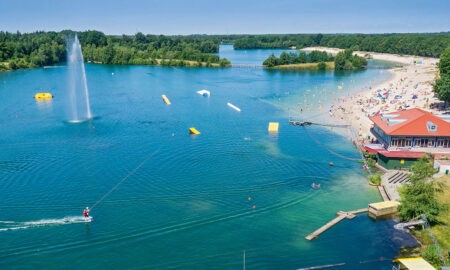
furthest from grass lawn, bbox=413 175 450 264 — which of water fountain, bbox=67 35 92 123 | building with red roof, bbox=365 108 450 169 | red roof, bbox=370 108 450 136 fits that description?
water fountain, bbox=67 35 92 123

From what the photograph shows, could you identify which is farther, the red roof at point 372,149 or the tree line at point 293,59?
the tree line at point 293,59

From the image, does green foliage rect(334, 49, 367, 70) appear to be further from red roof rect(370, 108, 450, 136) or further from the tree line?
red roof rect(370, 108, 450, 136)

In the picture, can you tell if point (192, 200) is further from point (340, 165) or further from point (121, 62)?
point (121, 62)

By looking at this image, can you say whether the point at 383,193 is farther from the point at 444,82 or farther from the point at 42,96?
the point at 42,96

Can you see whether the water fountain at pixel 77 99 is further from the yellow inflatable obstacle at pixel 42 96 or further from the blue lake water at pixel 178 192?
the yellow inflatable obstacle at pixel 42 96

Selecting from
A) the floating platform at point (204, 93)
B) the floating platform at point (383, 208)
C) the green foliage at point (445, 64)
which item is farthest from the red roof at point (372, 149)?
the floating platform at point (204, 93)

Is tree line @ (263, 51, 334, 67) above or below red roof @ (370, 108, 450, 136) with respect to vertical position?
above
